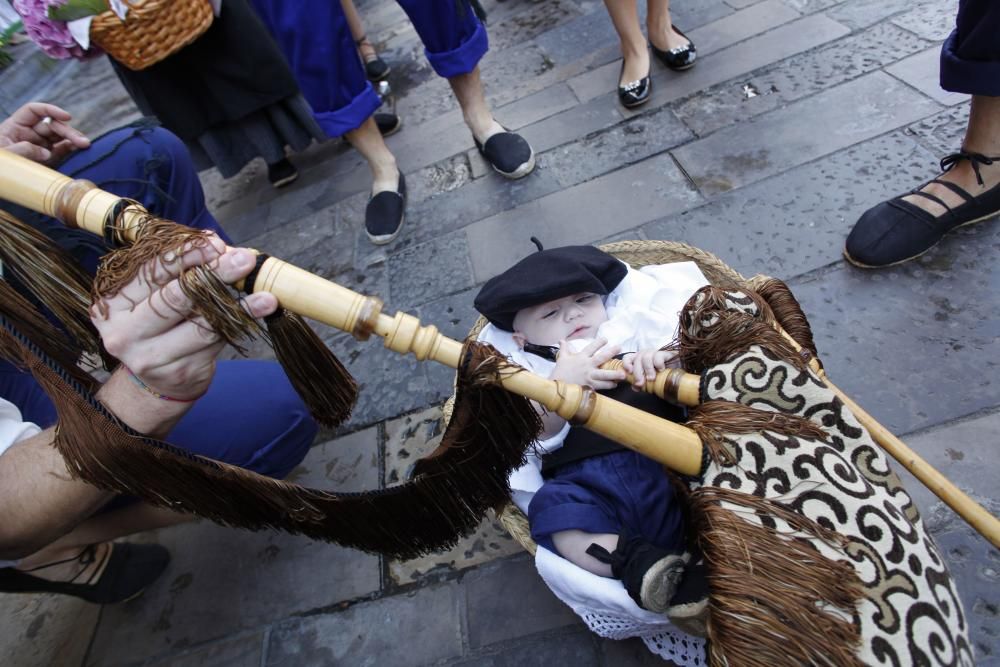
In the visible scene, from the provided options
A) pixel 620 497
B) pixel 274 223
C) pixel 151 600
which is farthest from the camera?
pixel 274 223

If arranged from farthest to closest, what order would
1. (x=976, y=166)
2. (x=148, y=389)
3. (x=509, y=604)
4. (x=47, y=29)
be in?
1. (x=47, y=29)
2. (x=976, y=166)
3. (x=509, y=604)
4. (x=148, y=389)

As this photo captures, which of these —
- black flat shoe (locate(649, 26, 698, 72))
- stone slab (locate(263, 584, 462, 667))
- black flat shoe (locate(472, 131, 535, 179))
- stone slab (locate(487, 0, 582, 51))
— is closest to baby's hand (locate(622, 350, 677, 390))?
stone slab (locate(263, 584, 462, 667))

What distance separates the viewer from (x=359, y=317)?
3.18ft

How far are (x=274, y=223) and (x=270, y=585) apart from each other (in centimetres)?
231

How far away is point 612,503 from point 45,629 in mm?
2040

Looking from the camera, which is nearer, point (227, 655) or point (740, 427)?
point (740, 427)

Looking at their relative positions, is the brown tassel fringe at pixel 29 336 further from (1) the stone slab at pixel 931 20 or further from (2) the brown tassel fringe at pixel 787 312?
(1) the stone slab at pixel 931 20

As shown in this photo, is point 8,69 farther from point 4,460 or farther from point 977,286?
point 977,286

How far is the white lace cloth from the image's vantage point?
1253 mm

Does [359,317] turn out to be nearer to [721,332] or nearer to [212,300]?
[212,300]

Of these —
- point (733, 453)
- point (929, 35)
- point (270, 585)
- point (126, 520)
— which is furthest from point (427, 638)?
point (929, 35)

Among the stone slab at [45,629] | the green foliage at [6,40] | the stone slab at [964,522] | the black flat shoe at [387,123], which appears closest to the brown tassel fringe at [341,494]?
the stone slab at [964,522]

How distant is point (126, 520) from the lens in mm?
1751

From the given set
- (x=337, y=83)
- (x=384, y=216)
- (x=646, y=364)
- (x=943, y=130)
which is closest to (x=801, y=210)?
(x=943, y=130)
